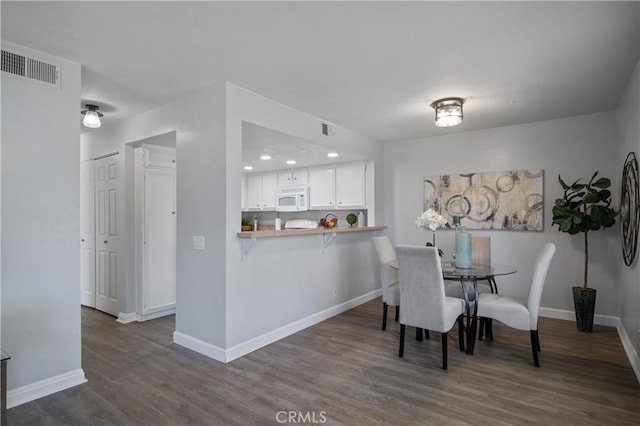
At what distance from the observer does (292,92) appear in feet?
10.8

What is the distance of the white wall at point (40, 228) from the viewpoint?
7.64 ft

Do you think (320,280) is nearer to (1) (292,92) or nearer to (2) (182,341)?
(2) (182,341)

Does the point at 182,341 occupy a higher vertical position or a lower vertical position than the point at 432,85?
lower

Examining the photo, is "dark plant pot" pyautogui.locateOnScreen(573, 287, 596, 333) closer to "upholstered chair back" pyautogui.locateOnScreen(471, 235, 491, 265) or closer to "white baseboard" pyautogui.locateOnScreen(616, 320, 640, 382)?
"white baseboard" pyautogui.locateOnScreen(616, 320, 640, 382)

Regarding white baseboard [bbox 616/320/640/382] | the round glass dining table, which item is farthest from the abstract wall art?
white baseboard [bbox 616/320/640/382]

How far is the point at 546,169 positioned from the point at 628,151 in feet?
3.83

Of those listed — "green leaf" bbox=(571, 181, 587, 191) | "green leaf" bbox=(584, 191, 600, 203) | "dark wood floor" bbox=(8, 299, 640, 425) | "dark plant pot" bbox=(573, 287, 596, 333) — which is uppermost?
"green leaf" bbox=(571, 181, 587, 191)

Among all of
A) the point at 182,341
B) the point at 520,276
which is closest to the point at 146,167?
the point at 182,341

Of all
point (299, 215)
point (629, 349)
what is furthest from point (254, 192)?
point (629, 349)

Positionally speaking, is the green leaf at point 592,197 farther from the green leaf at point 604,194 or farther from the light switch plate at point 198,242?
the light switch plate at point 198,242

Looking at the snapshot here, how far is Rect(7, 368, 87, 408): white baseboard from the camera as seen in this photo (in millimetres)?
2311

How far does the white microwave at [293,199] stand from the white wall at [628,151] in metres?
4.00

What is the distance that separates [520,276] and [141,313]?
4714 millimetres

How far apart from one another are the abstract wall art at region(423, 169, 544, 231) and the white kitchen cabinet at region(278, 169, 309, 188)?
1977 mm
